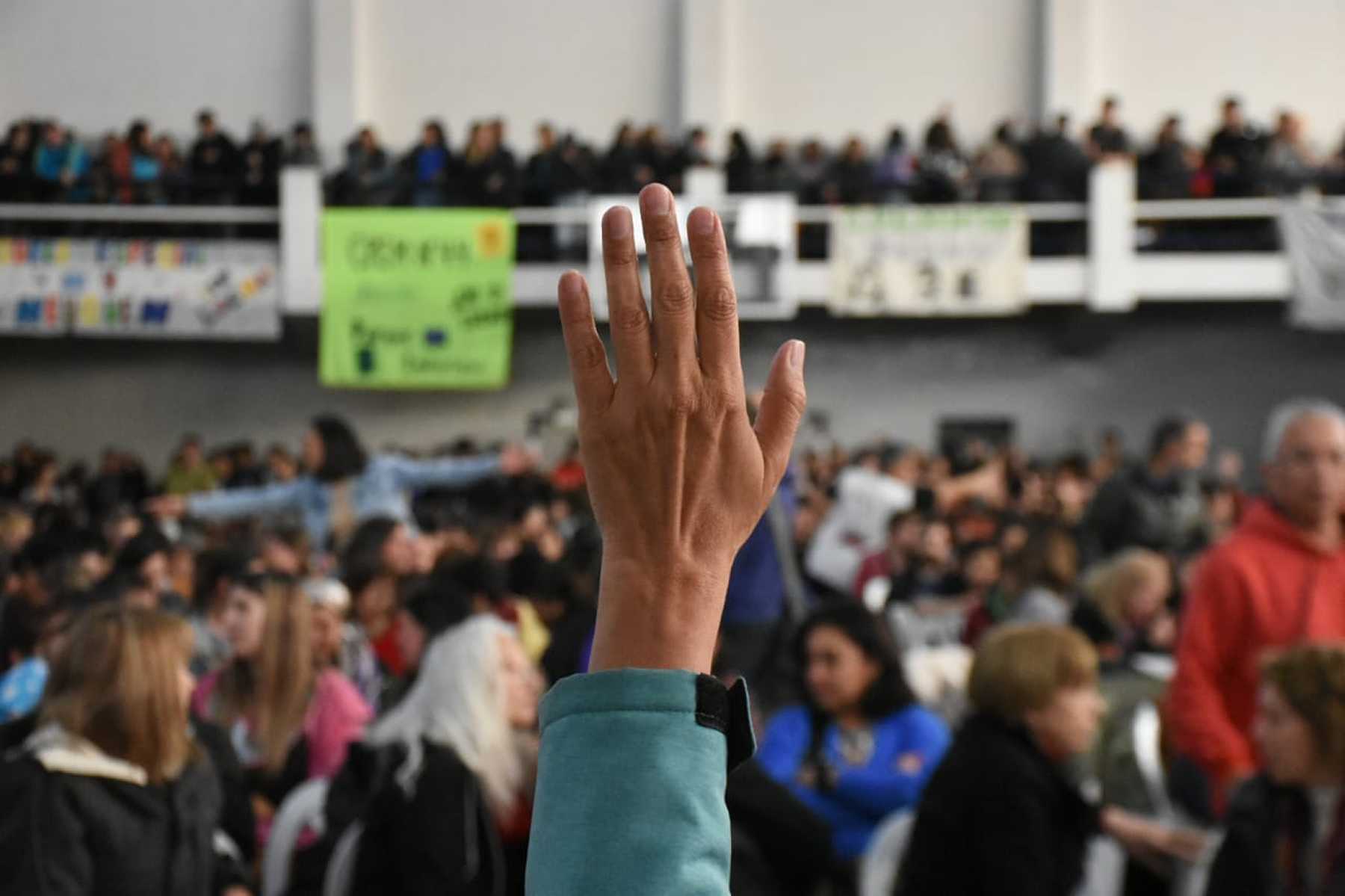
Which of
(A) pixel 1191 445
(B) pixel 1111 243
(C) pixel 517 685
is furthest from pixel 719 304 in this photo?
(B) pixel 1111 243

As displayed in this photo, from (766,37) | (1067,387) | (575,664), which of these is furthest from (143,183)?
(575,664)

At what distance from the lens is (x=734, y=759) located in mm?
918

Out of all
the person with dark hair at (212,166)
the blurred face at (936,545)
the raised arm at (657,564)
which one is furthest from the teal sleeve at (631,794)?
the person with dark hair at (212,166)

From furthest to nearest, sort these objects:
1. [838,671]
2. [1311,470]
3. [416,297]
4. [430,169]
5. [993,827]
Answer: [430,169], [416,297], [838,671], [1311,470], [993,827]

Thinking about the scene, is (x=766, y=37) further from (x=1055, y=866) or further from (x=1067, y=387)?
(x=1055, y=866)

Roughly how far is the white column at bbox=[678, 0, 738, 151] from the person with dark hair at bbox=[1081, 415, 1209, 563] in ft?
39.2

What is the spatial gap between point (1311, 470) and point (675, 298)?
2875 mm

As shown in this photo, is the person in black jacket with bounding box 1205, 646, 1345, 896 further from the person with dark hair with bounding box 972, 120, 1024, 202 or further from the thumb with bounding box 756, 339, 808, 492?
the person with dark hair with bounding box 972, 120, 1024, 202

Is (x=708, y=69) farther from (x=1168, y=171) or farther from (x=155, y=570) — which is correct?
(x=155, y=570)

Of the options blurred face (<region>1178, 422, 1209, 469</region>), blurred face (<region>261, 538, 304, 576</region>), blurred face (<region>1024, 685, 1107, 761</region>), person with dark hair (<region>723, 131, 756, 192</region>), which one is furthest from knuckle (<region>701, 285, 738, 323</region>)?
person with dark hair (<region>723, 131, 756, 192</region>)

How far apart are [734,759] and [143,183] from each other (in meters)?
17.0

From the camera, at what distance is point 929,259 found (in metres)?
14.7

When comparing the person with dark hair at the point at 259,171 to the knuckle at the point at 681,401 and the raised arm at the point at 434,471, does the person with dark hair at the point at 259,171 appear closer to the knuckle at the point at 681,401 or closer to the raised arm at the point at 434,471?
the raised arm at the point at 434,471

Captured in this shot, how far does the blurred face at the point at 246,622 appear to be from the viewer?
463 cm
